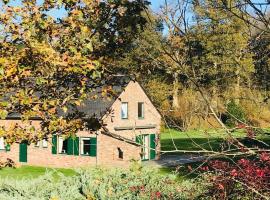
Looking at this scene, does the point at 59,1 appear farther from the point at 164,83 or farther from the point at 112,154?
the point at 164,83

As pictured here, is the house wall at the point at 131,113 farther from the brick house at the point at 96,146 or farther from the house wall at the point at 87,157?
the house wall at the point at 87,157

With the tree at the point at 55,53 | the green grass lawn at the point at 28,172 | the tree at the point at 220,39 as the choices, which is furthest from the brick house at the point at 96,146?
the tree at the point at 220,39

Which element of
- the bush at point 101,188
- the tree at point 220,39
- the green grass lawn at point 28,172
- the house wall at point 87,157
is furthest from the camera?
the house wall at point 87,157

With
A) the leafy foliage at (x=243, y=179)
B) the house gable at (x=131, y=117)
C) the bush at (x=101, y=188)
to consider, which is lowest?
the bush at (x=101, y=188)

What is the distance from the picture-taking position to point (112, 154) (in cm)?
2902

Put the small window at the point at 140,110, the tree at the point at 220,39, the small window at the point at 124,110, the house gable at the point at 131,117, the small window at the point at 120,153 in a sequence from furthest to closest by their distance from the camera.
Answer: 1. the small window at the point at 140,110
2. the small window at the point at 124,110
3. the house gable at the point at 131,117
4. the small window at the point at 120,153
5. the tree at the point at 220,39

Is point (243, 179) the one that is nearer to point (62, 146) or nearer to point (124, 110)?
point (62, 146)

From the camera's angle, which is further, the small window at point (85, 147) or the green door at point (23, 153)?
the green door at point (23, 153)

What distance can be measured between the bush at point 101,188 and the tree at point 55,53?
3226mm

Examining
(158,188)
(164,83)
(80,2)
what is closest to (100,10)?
(80,2)

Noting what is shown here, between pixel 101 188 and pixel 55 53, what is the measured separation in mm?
4855

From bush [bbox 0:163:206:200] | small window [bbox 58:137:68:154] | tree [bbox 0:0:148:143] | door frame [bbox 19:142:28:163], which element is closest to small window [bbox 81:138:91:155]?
small window [bbox 58:137:68:154]

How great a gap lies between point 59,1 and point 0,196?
15.2 ft

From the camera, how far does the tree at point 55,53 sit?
5.91 meters
